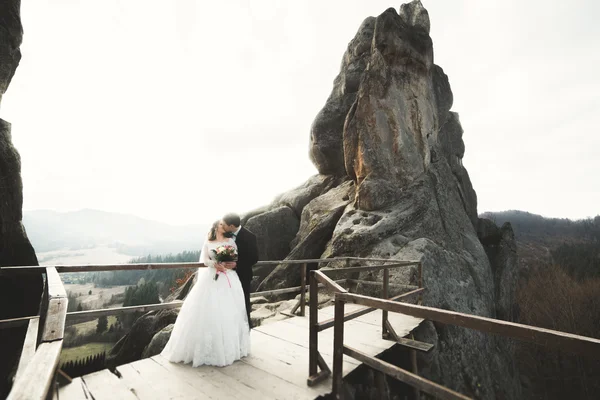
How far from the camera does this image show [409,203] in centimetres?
1478

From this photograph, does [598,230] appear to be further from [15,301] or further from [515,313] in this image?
[15,301]

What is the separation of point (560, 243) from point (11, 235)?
5222 inches

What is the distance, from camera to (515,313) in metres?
21.2

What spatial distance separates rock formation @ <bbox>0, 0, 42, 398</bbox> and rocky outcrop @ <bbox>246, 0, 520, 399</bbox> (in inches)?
355

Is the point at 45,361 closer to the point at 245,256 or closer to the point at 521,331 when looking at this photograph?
the point at 521,331

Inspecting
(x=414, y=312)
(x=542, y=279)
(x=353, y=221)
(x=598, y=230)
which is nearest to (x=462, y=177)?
(x=353, y=221)

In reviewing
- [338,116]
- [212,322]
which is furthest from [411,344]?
[338,116]

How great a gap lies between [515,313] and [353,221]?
641 inches

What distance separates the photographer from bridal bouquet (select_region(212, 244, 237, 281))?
14.5 feet

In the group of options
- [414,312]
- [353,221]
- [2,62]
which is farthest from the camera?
[353,221]

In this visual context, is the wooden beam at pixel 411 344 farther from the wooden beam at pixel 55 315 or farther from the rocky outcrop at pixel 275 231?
the rocky outcrop at pixel 275 231

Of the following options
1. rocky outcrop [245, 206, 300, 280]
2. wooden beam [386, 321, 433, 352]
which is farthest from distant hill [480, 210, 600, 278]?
wooden beam [386, 321, 433, 352]

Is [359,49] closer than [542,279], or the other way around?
[359,49]

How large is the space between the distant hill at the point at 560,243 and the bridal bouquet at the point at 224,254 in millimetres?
30647
